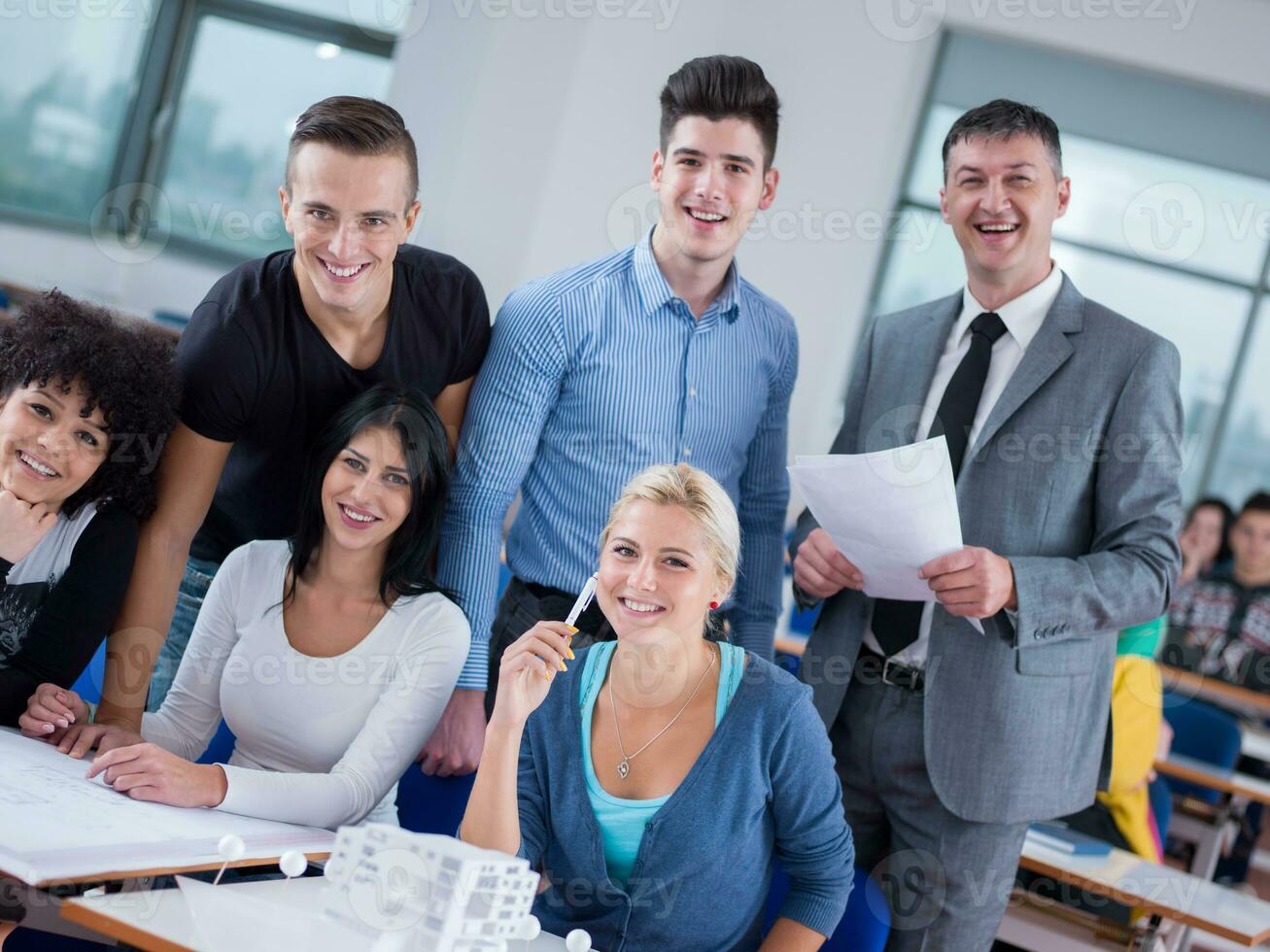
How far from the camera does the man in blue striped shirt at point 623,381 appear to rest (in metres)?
2.40

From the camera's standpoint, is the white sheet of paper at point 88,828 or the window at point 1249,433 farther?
the window at point 1249,433

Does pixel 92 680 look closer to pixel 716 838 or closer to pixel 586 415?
pixel 586 415

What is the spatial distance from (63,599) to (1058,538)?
1738mm

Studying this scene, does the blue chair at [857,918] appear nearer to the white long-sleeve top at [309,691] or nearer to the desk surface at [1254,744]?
the white long-sleeve top at [309,691]

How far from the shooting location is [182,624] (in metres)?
2.54

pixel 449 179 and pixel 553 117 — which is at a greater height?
pixel 553 117

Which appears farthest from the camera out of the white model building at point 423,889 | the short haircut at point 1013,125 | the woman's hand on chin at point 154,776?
the short haircut at point 1013,125

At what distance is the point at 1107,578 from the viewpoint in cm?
210

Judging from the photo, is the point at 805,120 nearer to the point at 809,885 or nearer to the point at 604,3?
the point at 604,3

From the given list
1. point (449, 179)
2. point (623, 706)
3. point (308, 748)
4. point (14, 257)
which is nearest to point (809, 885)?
point (623, 706)

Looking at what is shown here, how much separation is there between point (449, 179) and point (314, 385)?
4050 mm

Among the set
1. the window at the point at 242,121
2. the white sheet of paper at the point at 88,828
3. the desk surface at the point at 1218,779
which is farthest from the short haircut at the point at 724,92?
the window at the point at 242,121

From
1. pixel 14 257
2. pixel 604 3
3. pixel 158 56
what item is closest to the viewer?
pixel 604 3

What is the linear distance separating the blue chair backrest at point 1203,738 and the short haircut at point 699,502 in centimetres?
328
